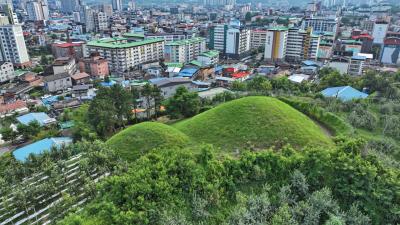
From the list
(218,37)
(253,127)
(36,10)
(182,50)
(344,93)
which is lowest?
(344,93)

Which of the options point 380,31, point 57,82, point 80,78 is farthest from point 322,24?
point 57,82

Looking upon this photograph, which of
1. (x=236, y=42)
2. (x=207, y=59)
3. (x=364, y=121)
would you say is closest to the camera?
(x=364, y=121)

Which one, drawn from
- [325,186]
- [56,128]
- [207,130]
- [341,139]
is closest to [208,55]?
[56,128]

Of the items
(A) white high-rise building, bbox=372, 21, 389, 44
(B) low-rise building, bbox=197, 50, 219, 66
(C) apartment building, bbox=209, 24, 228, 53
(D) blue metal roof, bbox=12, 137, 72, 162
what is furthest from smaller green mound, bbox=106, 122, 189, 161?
(A) white high-rise building, bbox=372, 21, 389, 44

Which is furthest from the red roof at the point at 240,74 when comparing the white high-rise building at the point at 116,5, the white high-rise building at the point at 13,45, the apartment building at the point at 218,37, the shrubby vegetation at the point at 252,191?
the white high-rise building at the point at 116,5

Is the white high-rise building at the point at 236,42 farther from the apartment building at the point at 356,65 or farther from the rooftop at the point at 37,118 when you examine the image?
the rooftop at the point at 37,118

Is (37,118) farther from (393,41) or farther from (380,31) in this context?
(380,31)

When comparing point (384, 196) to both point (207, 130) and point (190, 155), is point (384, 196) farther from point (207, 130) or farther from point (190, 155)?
point (207, 130)
